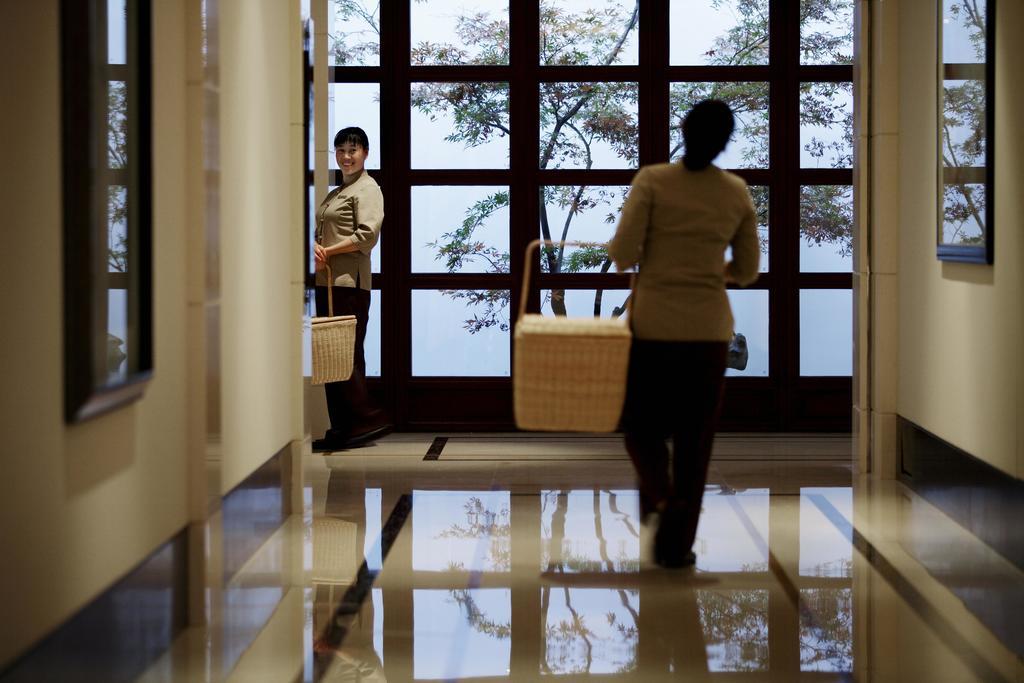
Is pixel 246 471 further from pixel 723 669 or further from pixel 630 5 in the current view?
pixel 630 5

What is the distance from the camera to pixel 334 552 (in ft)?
18.4

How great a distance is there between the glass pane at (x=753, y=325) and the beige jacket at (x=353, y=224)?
260cm

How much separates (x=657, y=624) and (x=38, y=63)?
2557mm

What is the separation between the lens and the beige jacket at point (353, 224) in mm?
8336

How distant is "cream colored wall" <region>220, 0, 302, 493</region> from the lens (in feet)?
16.7

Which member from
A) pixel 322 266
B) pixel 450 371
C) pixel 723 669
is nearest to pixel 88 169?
pixel 723 669

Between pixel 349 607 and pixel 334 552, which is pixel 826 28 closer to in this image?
pixel 334 552

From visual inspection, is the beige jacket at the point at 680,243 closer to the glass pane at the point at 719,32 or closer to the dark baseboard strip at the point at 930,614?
the dark baseboard strip at the point at 930,614

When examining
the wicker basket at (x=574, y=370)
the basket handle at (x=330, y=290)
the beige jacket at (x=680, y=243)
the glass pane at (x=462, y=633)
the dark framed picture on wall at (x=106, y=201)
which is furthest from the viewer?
the basket handle at (x=330, y=290)

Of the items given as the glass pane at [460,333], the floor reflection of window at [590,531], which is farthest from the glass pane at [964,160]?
the glass pane at [460,333]

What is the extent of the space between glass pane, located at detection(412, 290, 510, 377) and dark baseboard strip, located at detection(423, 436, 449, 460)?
0.58 metres

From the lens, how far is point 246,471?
5.43m

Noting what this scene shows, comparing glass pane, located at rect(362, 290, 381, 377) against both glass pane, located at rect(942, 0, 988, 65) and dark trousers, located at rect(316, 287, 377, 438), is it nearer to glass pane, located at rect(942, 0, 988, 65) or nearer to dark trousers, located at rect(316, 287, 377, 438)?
dark trousers, located at rect(316, 287, 377, 438)

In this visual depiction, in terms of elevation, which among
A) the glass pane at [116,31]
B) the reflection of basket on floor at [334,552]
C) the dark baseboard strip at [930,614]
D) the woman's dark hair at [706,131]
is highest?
the glass pane at [116,31]
